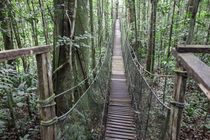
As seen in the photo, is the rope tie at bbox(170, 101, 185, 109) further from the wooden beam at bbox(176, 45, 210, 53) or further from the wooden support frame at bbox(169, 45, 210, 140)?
the wooden beam at bbox(176, 45, 210, 53)

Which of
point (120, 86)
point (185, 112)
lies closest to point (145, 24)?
point (120, 86)

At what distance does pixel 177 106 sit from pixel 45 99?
2.77ft

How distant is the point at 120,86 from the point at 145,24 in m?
4.00

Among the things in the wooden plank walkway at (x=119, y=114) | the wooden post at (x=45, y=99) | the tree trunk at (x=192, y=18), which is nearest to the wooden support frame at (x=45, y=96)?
the wooden post at (x=45, y=99)

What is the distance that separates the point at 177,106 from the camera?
926mm

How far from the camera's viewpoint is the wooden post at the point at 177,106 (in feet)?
2.95

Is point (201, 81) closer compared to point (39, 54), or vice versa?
point (201, 81)

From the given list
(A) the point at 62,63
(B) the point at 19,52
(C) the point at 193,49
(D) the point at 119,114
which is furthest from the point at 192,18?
(B) the point at 19,52

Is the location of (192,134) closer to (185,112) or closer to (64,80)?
(185,112)

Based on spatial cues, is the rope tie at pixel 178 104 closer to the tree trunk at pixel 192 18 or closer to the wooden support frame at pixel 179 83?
the wooden support frame at pixel 179 83

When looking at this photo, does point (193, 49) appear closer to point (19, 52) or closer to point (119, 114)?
point (19, 52)

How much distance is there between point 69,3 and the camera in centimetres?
167

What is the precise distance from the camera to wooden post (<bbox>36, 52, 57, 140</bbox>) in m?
0.84

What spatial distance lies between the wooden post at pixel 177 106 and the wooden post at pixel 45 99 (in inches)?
30.9
